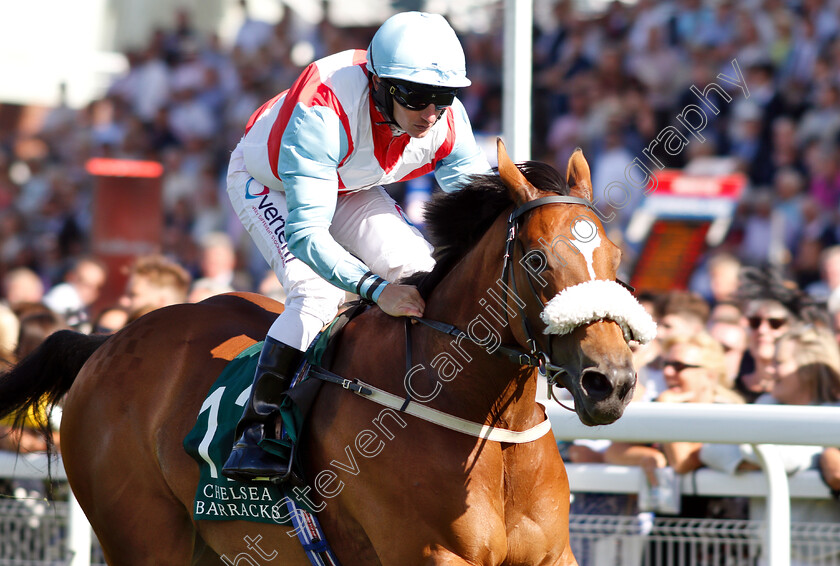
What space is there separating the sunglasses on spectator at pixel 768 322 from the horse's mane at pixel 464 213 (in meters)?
2.48

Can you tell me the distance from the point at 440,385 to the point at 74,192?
8939mm

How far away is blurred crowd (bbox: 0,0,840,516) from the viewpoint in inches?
197

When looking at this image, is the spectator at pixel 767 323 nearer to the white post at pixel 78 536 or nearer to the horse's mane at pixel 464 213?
the horse's mane at pixel 464 213

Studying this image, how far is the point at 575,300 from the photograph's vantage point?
7.82ft

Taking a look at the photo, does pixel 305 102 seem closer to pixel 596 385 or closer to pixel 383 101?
pixel 383 101

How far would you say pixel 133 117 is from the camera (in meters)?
10.9

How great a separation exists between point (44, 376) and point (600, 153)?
492cm

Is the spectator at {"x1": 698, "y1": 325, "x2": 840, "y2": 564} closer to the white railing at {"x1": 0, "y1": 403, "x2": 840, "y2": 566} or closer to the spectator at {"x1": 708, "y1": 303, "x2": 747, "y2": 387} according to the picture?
the white railing at {"x1": 0, "y1": 403, "x2": 840, "y2": 566}

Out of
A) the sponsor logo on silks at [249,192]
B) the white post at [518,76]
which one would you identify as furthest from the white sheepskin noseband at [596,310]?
the white post at [518,76]

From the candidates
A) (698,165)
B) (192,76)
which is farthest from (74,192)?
(698,165)

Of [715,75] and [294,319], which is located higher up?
[715,75]

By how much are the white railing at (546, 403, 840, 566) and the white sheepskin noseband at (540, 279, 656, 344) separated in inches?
36.9

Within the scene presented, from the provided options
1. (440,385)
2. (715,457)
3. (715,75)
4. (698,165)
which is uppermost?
(715,75)

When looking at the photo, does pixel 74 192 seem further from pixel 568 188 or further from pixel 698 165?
pixel 568 188
